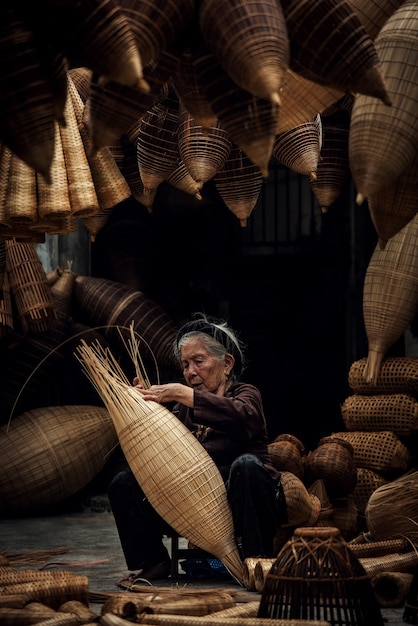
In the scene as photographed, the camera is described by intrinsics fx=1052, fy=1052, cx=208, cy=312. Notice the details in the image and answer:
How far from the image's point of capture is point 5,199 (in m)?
3.41

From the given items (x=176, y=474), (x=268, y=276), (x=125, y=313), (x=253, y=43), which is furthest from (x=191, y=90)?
(x=268, y=276)

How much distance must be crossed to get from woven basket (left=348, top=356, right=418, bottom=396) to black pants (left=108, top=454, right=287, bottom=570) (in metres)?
1.63

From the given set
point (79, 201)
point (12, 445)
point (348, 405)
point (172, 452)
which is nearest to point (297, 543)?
point (172, 452)

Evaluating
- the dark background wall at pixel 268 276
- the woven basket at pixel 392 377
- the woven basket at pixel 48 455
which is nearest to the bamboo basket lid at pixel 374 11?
the woven basket at pixel 392 377

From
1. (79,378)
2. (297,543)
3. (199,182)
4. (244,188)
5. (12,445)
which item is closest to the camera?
(297,543)

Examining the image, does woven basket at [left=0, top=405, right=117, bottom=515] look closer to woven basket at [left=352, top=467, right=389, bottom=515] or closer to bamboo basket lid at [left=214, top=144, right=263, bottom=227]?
woven basket at [left=352, top=467, right=389, bottom=515]

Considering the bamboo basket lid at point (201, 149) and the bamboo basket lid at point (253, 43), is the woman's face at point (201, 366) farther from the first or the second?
the bamboo basket lid at point (253, 43)

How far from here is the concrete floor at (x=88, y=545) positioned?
4.09m

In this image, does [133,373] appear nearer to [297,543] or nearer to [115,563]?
[115,563]

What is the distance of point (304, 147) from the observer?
3.27m

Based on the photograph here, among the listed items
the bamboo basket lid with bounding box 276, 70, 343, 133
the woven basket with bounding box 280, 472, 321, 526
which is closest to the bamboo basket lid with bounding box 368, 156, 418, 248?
the bamboo basket lid with bounding box 276, 70, 343, 133

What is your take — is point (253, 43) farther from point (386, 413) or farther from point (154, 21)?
point (386, 413)

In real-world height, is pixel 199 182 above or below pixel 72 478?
above

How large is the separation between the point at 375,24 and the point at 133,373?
19.8 ft
